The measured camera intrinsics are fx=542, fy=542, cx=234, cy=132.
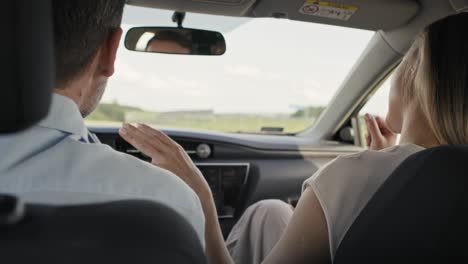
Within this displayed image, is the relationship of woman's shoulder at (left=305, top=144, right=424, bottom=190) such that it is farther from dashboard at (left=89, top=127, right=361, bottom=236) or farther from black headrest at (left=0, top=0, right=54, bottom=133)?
dashboard at (left=89, top=127, right=361, bottom=236)

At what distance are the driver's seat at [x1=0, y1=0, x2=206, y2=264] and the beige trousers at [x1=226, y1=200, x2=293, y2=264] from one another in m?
1.51

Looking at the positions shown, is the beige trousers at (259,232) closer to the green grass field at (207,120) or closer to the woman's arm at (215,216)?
the woman's arm at (215,216)

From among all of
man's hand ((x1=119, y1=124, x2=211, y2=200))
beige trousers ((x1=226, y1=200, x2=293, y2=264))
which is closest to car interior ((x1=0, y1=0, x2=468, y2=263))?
man's hand ((x1=119, y1=124, x2=211, y2=200))

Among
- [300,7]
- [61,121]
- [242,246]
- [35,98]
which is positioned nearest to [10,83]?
[35,98]

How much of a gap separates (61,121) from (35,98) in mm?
312

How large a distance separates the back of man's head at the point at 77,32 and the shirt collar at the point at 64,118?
57 mm

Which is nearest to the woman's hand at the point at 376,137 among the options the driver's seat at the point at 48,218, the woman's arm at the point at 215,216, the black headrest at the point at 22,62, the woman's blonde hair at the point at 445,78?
the woman's blonde hair at the point at 445,78

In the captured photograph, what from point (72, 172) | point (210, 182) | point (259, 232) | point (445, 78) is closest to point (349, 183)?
point (445, 78)

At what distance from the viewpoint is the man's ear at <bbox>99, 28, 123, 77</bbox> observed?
4.91ft

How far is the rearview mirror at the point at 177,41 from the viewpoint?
10.2ft

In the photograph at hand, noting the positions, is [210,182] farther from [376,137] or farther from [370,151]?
[370,151]

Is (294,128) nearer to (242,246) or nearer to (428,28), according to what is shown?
(242,246)

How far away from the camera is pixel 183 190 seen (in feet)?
4.43

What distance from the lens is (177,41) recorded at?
3197 millimetres
